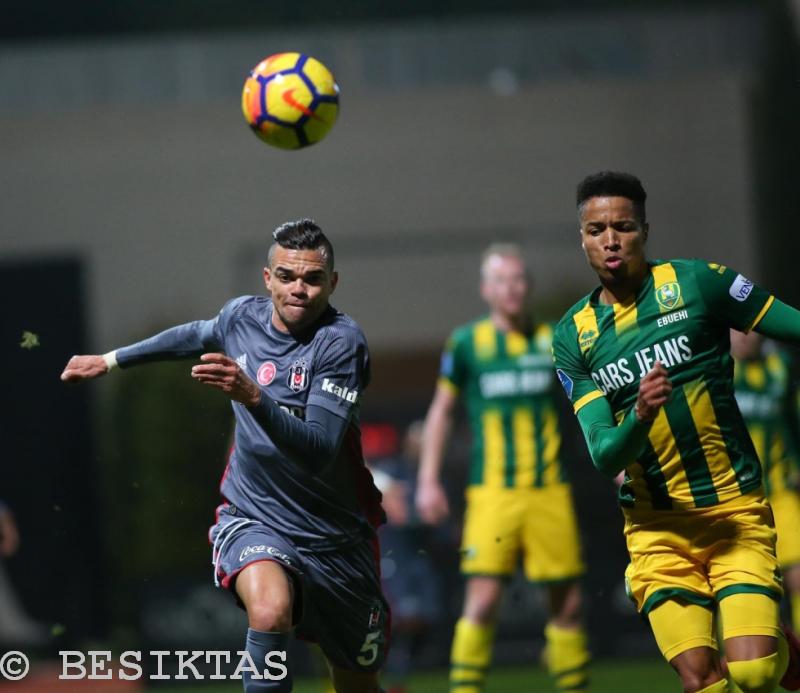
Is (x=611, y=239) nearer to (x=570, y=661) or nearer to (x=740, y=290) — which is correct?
(x=740, y=290)

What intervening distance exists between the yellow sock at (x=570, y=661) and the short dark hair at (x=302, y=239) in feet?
8.90

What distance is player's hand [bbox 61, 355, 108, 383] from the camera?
558cm

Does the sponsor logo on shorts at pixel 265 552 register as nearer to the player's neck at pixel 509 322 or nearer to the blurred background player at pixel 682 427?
the blurred background player at pixel 682 427

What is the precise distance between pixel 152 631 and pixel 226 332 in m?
6.05

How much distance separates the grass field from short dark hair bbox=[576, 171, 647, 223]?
4.68m

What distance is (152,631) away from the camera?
11.1 m

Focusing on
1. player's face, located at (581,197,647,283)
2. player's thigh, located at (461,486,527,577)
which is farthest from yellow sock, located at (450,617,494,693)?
player's face, located at (581,197,647,283)

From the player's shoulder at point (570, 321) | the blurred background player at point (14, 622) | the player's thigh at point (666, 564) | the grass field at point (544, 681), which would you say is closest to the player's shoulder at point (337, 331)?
the player's shoulder at point (570, 321)

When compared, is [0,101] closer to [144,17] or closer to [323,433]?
[144,17]

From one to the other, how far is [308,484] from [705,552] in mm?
1399

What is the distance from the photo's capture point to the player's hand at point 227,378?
4680mm

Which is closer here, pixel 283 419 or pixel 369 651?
pixel 283 419

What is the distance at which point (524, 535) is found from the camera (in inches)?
299

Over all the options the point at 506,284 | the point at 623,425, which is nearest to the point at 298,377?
the point at 623,425
